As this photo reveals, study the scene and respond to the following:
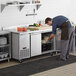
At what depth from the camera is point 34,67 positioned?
223 inches

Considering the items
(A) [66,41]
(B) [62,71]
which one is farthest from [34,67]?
(A) [66,41]

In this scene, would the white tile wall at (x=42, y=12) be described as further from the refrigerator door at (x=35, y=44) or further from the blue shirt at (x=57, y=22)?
the blue shirt at (x=57, y=22)

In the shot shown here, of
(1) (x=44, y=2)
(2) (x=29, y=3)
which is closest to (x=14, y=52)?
(2) (x=29, y=3)

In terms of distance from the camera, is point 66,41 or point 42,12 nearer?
point 66,41

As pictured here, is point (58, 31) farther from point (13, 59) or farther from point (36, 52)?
point (13, 59)

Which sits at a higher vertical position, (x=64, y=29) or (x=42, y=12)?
(x=42, y=12)

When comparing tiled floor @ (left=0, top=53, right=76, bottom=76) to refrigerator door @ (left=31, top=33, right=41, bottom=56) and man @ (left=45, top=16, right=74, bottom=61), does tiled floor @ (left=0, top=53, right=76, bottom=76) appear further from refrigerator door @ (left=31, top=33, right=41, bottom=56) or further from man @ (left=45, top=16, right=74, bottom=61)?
refrigerator door @ (left=31, top=33, right=41, bottom=56)

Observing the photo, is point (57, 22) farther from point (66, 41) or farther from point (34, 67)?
point (34, 67)

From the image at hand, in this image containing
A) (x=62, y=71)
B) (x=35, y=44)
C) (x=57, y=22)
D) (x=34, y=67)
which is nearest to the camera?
(x=62, y=71)

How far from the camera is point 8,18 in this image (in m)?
6.47

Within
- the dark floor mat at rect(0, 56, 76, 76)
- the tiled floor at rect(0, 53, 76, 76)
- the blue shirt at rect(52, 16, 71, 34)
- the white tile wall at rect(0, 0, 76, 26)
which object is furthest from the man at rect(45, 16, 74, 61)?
the white tile wall at rect(0, 0, 76, 26)

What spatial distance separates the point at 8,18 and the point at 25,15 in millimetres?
616

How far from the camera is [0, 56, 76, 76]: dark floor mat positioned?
17.3 ft

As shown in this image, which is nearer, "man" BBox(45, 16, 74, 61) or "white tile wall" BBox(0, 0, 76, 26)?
"man" BBox(45, 16, 74, 61)
